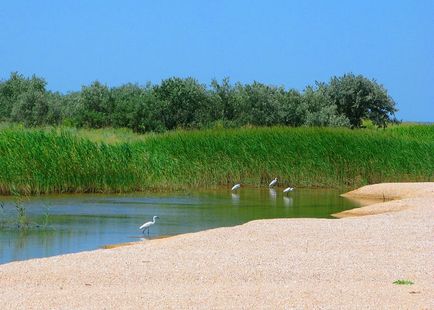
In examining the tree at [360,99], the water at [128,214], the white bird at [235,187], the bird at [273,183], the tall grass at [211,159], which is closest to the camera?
the water at [128,214]

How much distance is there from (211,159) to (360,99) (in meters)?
34.0

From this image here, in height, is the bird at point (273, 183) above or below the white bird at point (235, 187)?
above

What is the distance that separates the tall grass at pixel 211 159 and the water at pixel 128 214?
0.93m

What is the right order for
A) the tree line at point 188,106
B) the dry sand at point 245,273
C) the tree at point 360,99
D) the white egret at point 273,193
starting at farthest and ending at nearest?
the tree at point 360,99
the tree line at point 188,106
the white egret at point 273,193
the dry sand at point 245,273

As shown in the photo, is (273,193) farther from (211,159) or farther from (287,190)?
(211,159)

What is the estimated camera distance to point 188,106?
57594 mm

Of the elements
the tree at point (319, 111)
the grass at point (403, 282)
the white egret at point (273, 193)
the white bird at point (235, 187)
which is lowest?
the grass at point (403, 282)

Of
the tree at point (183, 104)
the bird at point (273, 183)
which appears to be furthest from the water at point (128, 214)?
the tree at point (183, 104)

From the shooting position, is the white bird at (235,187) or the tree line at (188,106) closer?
the white bird at (235,187)

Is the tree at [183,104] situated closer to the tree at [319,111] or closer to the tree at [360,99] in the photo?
the tree at [319,111]

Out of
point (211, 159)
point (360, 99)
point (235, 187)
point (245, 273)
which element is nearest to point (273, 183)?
point (235, 187)

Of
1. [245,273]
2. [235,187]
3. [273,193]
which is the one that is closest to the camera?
[245,273]

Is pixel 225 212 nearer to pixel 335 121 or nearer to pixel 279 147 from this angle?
pixel 279 147

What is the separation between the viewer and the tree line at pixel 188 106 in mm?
57281
